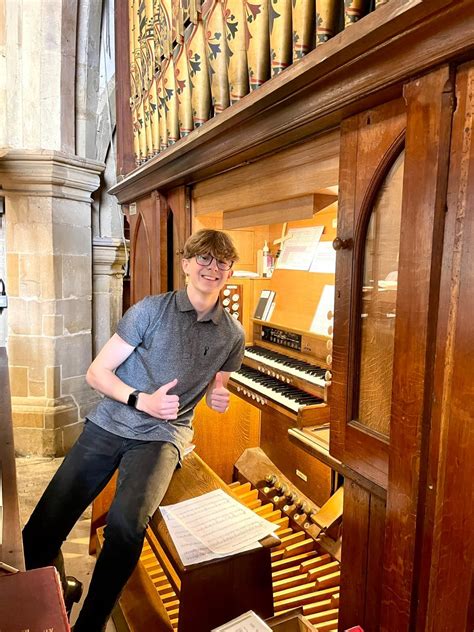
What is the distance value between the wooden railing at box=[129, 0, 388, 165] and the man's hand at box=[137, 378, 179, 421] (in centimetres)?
112

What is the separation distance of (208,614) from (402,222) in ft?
4.74

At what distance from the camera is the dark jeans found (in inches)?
60.4

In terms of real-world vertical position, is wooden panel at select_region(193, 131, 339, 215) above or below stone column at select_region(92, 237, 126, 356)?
above

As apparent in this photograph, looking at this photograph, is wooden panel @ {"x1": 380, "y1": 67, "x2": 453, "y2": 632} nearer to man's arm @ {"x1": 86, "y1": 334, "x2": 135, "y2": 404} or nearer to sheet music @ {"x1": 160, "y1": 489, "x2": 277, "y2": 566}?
sheet music @ {"x1": 160, "y1": 489, "x2": 277, "y2": 566}

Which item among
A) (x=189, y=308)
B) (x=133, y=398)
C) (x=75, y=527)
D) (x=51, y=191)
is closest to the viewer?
(x=133, y=398)

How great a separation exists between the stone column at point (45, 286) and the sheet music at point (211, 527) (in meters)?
2.80

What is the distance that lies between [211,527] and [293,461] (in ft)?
3.37

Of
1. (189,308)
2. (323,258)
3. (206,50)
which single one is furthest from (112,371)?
(206,50)

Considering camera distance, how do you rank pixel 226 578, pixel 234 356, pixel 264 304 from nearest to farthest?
pixel 226 578
pixel 234 356
pixel 264 304

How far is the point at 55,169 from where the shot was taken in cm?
398

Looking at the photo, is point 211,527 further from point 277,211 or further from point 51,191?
point 51,191

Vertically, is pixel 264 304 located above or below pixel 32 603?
above

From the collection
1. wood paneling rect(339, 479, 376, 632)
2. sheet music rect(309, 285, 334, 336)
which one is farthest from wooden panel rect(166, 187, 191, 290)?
wood paneling rect(339, 479, 376, 632)

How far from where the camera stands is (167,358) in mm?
1924
